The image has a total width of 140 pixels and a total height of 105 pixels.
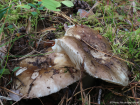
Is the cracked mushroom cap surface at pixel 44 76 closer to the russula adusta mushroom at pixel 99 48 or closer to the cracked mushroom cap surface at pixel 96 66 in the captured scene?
the cracked mushroom cap surface at pixel 96 66

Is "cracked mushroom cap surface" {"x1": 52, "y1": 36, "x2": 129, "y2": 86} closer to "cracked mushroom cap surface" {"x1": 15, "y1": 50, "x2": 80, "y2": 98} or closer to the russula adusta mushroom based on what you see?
the russula adusta mushroom

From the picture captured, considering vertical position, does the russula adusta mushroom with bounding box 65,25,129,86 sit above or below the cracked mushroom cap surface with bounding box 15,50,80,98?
above

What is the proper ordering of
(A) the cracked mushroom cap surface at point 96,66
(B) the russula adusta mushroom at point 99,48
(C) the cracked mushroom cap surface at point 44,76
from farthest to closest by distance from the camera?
(B) the russula adusta mushroom at point 99,48
(C) the cracked mushroom cap surface at point 44,76
(A) the cracked mushroom cap surface at point 96,66

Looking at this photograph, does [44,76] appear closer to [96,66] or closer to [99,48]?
[96,66]

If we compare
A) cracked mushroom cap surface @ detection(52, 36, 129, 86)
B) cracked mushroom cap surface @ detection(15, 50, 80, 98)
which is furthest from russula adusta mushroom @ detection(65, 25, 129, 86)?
cracked mushroom cap surface @ detection(15, 50, 80, 98)

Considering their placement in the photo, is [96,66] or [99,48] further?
[99,48]

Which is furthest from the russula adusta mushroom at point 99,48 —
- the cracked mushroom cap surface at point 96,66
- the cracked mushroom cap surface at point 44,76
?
the cracked mushroom cap surface at point 44,76

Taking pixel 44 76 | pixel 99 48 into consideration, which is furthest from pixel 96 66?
pixel 44 76

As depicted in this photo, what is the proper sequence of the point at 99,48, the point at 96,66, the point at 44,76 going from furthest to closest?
the point at 99,48, the point at 44,76, the point at 96,66

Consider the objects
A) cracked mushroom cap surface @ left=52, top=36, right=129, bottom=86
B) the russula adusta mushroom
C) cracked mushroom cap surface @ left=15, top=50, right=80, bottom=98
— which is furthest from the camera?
the russula adusta mushroom
